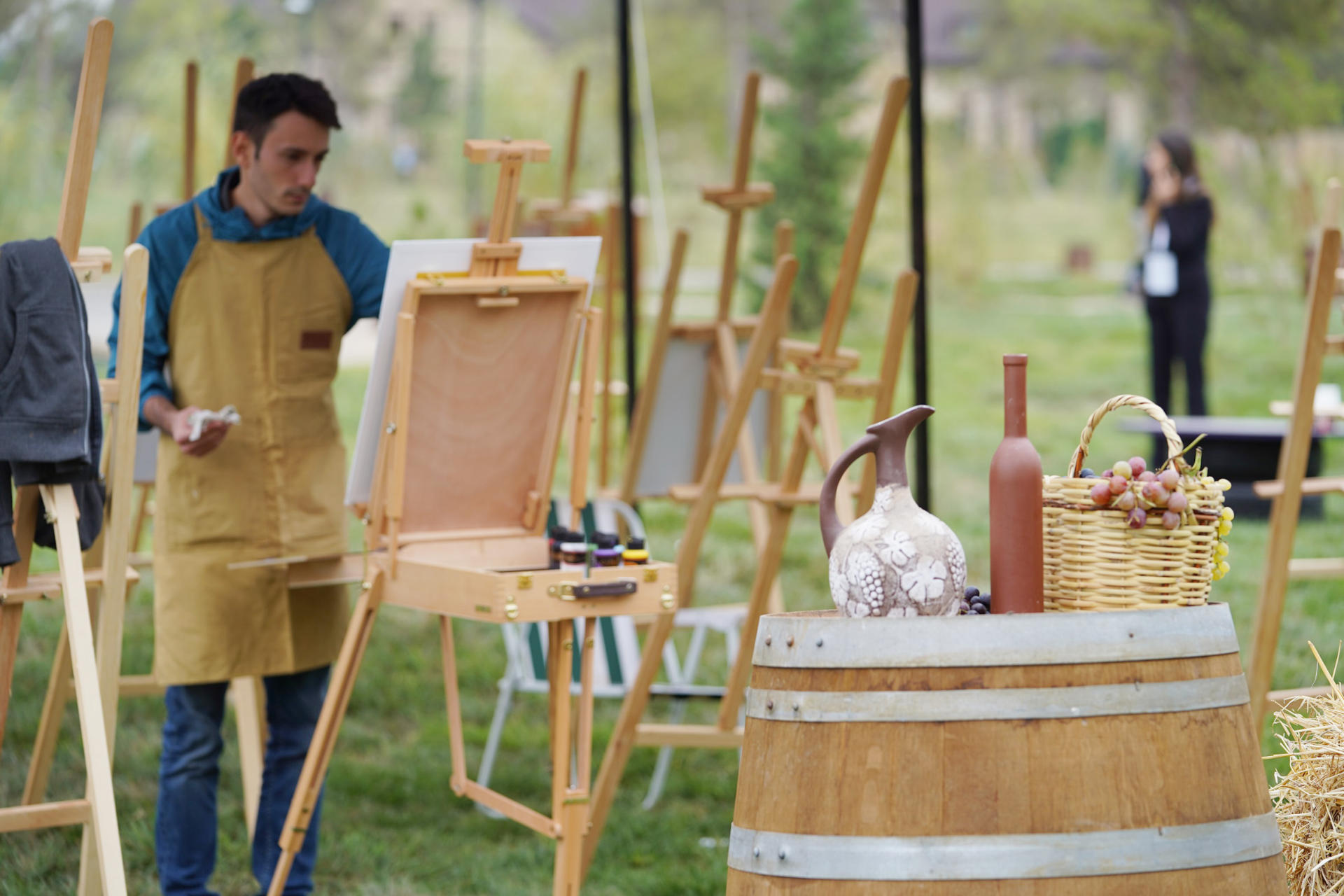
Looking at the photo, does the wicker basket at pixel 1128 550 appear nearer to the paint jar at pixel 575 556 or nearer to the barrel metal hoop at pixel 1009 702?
the barrel metal hoop at pixel 1009 702

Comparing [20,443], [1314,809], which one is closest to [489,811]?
[20,443]

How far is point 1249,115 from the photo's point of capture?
1325 cm

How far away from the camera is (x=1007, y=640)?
1663 millimetres

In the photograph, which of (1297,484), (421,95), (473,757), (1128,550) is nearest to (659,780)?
(473,757)

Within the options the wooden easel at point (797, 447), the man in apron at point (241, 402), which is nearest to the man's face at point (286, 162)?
the man in apron at point (241, 402)

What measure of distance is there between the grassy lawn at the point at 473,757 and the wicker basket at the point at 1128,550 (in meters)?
1.80

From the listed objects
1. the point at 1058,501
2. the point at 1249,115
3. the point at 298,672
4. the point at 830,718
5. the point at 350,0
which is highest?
the point at 350,0

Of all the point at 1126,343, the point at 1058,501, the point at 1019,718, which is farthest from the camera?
the point at 1126,343

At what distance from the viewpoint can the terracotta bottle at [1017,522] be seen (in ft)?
5.75

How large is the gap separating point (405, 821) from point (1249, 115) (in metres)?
11.4

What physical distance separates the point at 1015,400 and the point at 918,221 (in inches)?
76.2

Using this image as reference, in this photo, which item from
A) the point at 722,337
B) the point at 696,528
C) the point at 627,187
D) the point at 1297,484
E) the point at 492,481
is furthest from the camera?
the point at 627,187

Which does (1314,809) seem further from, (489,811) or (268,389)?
(489,811)

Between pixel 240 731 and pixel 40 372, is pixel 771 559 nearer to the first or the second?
pixel 240 731
